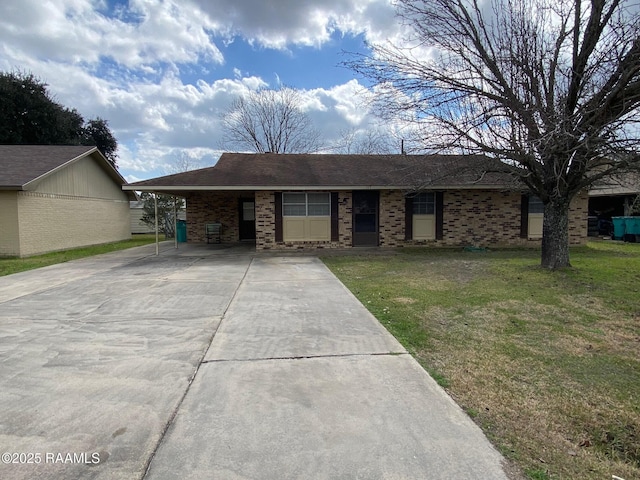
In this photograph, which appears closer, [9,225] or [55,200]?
[9,225]

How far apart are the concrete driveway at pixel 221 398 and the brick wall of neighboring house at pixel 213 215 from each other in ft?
38.9

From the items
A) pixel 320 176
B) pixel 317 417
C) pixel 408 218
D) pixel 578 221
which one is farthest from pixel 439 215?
pixel 317 417

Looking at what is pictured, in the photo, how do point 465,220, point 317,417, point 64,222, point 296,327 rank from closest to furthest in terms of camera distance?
1. point 317,417
2. point 296,327
3. point 465,220
4. point 64,222

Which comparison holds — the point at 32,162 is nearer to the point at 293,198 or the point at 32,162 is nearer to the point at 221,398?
the point at 293,198

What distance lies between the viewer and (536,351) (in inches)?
160

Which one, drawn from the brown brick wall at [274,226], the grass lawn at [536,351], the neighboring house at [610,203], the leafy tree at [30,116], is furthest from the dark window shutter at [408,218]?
the leafy tree at [30,116]

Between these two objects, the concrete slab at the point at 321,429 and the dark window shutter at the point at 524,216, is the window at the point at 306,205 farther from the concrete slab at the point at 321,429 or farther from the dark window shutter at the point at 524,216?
the concrete slab at the point at 321,429

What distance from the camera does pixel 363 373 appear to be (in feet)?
11.5

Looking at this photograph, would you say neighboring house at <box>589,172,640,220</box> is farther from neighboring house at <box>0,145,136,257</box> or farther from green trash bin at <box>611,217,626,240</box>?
neighboring house at <box>0,145,136,257</box>

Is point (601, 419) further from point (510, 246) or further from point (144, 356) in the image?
point (510, 246)

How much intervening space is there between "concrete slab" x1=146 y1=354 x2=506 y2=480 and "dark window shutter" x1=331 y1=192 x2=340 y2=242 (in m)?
10.8

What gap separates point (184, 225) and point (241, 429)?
17720 mm

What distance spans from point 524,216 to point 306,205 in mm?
8452

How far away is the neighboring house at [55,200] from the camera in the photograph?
13.2m
